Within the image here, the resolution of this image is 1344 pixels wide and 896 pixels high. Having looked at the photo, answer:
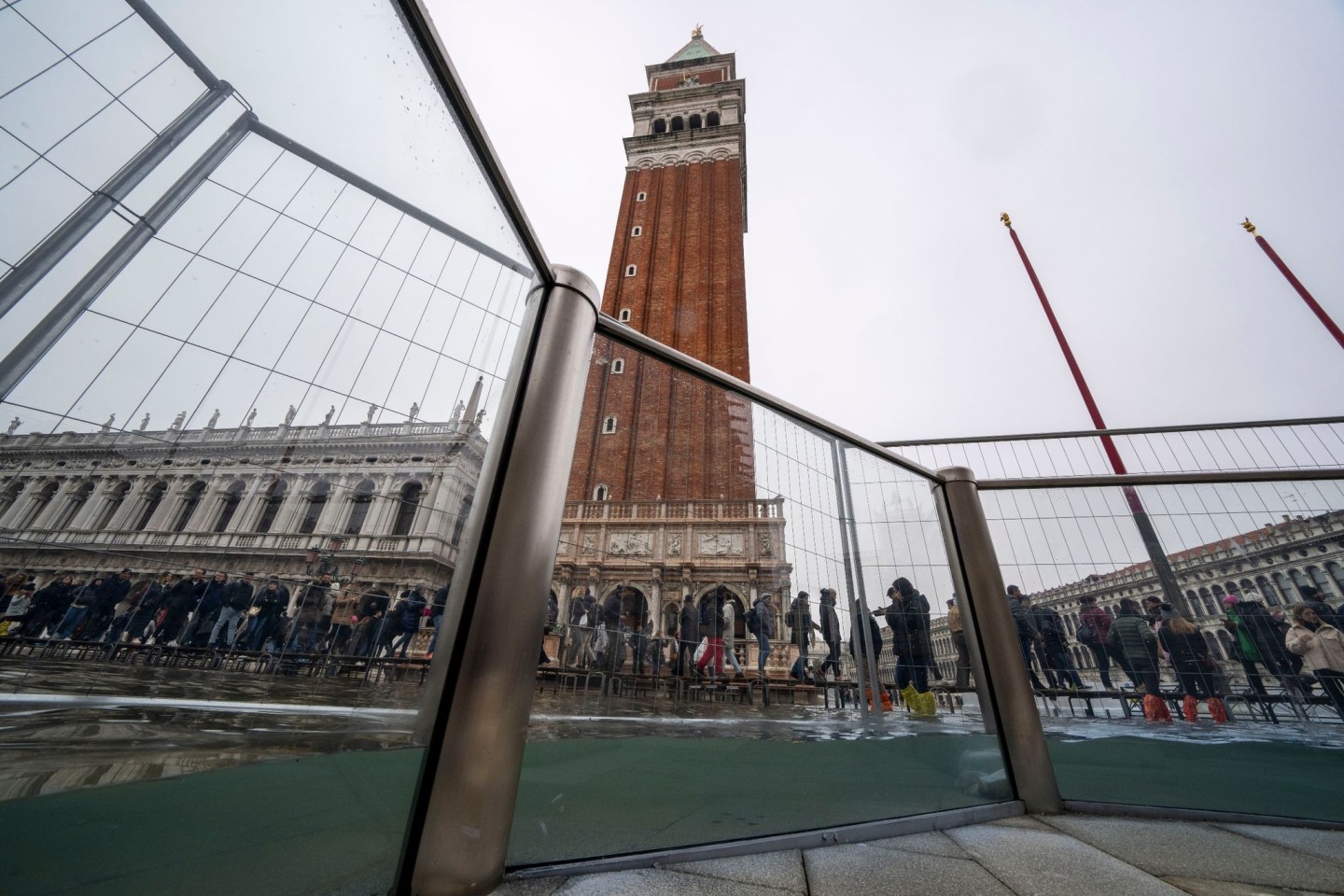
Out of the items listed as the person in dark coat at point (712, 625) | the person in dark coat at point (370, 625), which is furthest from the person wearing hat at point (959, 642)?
the person in dark coat at point (370, 625)

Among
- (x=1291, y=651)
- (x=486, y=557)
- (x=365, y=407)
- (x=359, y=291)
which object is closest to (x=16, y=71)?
(x=359, y=291)

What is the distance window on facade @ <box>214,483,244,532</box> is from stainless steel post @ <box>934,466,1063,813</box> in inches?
89.7

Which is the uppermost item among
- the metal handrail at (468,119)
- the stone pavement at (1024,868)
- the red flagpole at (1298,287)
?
the red flagpole at (1298,287)

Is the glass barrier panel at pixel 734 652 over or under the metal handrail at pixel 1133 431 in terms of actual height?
under

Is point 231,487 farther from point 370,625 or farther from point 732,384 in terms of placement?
point 732,384

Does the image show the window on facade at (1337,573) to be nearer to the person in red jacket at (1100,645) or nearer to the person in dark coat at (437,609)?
the person in red jacket at (1100,645)

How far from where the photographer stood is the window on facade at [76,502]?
2.42 feet

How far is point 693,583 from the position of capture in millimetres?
1903

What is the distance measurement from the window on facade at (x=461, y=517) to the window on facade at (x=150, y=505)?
0.48m

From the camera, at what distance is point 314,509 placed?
93 cm

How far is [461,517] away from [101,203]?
0.69m

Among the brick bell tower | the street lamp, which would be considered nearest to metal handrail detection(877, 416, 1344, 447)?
the street lamp

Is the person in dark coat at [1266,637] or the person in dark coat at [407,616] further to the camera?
the person in dark coat at [1266,637]

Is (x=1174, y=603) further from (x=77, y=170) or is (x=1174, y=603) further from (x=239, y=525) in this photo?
(x=77, y=170)
